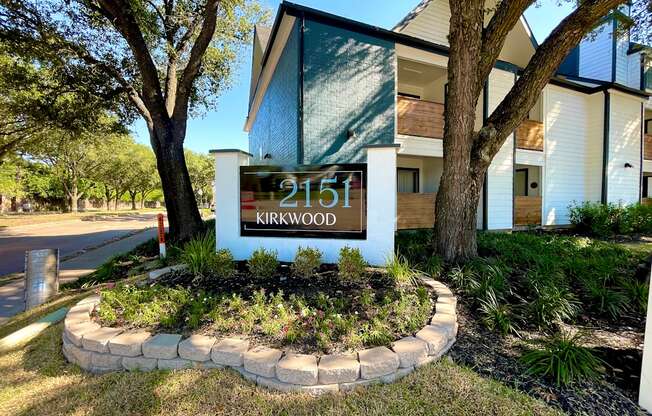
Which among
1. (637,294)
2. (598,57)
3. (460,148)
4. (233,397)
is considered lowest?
(233,397)

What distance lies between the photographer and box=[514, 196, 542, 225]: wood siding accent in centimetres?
999

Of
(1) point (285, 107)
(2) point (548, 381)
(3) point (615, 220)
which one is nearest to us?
(2) point (548, 381)

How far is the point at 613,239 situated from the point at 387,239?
900 cm

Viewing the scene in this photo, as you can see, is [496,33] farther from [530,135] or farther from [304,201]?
[530,135]

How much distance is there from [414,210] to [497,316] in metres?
5.76

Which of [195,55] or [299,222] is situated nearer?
[299,222]

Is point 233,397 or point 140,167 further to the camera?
point 140,167

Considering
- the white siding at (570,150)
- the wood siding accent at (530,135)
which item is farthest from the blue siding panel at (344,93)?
the white siding at (570,150)

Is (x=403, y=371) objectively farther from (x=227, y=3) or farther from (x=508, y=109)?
(x=227, y=3)

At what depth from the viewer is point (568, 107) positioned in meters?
10.9

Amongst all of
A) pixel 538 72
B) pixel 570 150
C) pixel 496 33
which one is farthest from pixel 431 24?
pixel 570 150

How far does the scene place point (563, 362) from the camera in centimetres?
223

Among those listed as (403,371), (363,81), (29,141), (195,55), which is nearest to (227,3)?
(195,55)

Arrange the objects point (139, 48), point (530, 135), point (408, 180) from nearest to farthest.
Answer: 1. point (139, 48)
2. point (530, 135)
3. point (408, 180)
